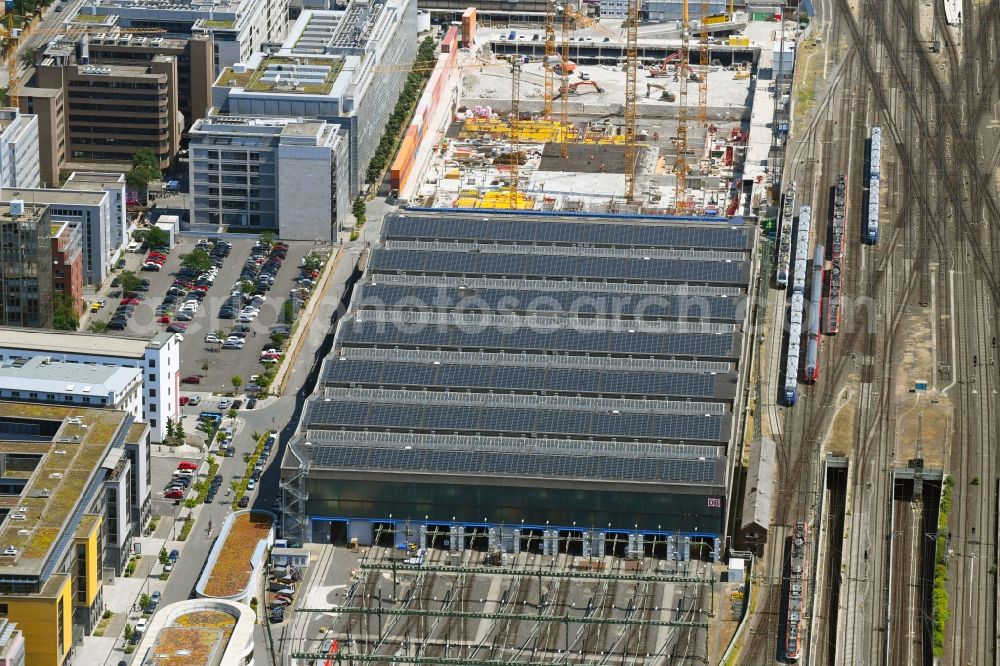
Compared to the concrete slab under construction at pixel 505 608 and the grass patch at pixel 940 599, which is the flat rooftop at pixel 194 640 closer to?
the concrete slab under construction at pixel 505 608

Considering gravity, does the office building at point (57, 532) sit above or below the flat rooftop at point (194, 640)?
above

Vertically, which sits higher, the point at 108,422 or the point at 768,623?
the point at 108,422

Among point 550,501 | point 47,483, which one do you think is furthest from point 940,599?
point 47,483

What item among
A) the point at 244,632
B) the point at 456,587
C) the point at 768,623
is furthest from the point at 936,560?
the point at 244,632

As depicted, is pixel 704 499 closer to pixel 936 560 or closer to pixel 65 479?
pixel 936 560

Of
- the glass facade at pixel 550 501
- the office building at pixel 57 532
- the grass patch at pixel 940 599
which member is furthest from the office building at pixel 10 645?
the grass patch at pixel 940 599

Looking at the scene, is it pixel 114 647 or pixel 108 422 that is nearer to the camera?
pixel 114 647
